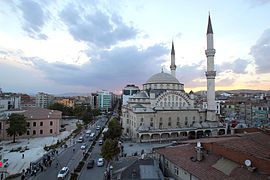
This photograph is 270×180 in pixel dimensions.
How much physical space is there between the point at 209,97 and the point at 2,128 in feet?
110

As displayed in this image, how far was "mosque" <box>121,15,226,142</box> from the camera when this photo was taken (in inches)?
1307

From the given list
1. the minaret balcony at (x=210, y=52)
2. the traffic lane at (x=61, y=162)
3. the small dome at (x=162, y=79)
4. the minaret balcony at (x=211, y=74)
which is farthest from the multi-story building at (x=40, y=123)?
the minaret balcony at (x=210, y=52)

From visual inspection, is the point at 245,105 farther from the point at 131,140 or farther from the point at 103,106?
the point at 103,106

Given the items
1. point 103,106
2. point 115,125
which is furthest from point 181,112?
point 103,106

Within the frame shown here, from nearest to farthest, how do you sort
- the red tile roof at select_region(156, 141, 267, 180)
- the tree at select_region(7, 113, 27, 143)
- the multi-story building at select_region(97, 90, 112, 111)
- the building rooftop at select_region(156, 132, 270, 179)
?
the red tile roof at select_region(156, 141, 267, 180) → the building rooftop at select_region(156, 132, 270, 179) → the tree at select_region(7, 113, 27, 143) → the multi-story building at select_region(97, 90, 112, 111)

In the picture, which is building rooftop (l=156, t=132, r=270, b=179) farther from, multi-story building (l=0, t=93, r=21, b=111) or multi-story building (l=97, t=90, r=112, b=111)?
multi-story building (l=97, t=90, r=112, b=111)

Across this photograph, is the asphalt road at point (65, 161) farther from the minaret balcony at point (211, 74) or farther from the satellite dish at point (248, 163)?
the minaret balcony at point (211, 74)

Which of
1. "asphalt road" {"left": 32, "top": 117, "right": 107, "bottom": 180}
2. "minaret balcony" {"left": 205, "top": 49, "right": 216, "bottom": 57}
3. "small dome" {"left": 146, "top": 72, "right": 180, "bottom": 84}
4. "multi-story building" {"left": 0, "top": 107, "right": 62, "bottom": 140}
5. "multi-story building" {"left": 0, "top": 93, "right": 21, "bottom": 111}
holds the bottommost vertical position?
"asphalt road" {"left": 32, "top": 117, "right": 107, "bottom": 180}

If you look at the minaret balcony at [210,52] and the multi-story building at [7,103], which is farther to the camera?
the multi-story building at [7,103]

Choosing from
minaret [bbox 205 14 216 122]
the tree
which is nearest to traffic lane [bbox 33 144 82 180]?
the tree

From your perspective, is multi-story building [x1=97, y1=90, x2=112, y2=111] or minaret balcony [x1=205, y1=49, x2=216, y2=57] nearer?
minaret balcony [x1=205, y1=49, x2=216, y2=57]

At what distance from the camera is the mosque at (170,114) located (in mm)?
33188

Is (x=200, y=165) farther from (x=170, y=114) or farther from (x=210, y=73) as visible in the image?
(x=210, y=73)

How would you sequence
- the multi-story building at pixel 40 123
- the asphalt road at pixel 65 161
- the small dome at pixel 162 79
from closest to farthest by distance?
1. the asphalt road at pixel 65 161
2. the multi-story building at pixel 40 123
3. the small dome at pixel 162 79
